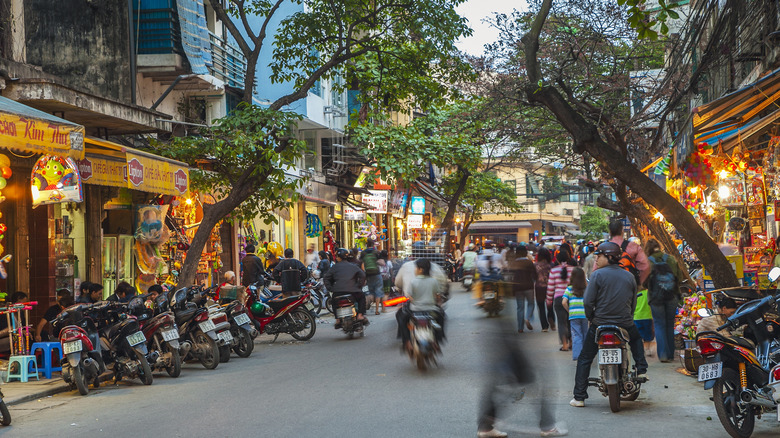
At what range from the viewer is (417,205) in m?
43.2

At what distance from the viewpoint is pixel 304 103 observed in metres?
26.3

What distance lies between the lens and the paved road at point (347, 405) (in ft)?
23.8

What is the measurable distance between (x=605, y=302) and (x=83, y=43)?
12904 millimetres

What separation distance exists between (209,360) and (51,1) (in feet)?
28.3

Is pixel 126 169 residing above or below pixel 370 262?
above

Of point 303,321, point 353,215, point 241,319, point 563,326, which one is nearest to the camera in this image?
point 563,326

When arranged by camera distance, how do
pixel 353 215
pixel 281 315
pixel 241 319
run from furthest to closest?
pixel 353 215
pixel 281 315
pixel 241 319

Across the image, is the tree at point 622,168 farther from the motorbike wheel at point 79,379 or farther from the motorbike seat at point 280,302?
the motorbike wheel at point 79,379

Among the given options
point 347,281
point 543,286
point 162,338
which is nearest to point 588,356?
point 162,338

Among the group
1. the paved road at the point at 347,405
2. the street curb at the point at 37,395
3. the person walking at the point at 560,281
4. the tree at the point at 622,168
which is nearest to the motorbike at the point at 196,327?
the paved road at the point at 347,405

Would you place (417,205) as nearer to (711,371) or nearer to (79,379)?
(79,379)

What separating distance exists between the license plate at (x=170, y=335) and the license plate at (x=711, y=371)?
7.16 meters

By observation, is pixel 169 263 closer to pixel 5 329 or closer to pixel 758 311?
pixel 5 329

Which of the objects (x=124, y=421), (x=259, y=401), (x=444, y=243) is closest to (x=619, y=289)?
(x=259, y=401)
